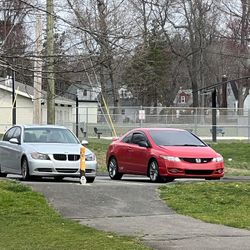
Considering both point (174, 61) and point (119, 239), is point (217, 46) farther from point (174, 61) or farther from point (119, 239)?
point (119, 239)

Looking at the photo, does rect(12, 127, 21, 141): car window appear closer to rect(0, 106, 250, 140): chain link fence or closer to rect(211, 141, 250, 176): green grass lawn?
rect(211, 141, 250, 176): green grass lawn

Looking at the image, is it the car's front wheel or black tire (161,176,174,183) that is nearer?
black tire (161,176,174,183)

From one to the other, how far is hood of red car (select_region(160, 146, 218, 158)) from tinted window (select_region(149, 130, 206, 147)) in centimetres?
36

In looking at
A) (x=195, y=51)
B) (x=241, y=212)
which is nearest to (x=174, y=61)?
(x=195, y=51)

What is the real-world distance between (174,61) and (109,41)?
6669cm

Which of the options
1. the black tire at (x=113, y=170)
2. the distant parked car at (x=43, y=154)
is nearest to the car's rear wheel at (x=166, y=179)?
the distant parked car at (x=43, y=154)

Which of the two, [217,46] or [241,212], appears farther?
[217,46]

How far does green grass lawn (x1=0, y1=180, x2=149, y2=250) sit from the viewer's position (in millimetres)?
8508

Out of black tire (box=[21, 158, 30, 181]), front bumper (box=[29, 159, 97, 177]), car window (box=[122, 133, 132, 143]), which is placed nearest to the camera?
front bumper (box=[29, 159, 97, 177])

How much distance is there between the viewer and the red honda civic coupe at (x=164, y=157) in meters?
17.0

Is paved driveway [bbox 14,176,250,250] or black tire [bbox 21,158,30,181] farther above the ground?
black tire [bbox 21,158,30,181]

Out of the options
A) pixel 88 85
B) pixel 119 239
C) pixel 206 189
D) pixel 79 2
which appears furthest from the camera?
pixel 206 189

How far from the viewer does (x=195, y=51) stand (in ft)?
213

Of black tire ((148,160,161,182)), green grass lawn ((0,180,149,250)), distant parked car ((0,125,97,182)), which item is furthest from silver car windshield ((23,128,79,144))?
green grass lawn ((0,180,149,250))
